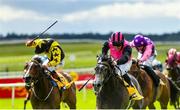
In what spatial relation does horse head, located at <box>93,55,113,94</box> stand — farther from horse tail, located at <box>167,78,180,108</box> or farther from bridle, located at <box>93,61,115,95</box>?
horse tail, located at <box>167,78,180,108</box>

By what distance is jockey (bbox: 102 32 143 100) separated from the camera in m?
11.6

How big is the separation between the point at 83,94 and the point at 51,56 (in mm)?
12240

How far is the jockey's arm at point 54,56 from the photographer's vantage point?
12.8 metres

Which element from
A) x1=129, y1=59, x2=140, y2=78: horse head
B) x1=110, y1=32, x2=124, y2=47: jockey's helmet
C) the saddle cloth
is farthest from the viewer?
x1=129, y1=59, x2=140, y2=78: horse head

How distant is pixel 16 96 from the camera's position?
25.3 m

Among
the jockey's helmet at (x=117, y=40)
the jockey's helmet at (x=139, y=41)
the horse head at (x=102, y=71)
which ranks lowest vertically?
the horse head at (x=102, y=71)

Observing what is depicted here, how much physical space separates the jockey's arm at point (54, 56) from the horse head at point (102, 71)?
6.89ft

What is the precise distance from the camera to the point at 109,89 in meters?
11.2

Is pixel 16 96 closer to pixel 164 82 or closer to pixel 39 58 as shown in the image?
pixel 164 82

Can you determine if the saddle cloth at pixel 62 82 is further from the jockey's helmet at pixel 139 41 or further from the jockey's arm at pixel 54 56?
the jockey's helmet at pixel 139 41

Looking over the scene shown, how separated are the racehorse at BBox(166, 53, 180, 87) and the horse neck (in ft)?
19.0

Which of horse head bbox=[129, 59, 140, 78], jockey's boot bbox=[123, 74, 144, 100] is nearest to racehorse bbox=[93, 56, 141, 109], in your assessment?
jockey's boot bbox=[123, 74, 144, 100]

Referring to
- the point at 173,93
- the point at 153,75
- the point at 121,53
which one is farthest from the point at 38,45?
the point at 173,93

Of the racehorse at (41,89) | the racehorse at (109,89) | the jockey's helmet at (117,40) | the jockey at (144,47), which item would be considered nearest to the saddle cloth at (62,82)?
the racehorse at (41,89)
